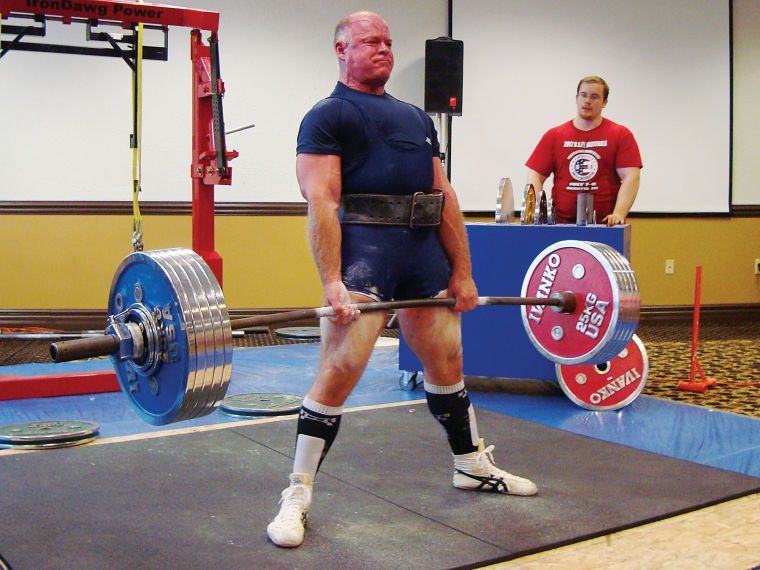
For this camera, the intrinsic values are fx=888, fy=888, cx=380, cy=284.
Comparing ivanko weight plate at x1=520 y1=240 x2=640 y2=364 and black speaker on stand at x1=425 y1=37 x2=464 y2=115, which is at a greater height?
black speaker on stand at x1=425 y1=37 x2=464 y2=115

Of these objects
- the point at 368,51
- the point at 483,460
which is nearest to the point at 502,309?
the point at 483,460

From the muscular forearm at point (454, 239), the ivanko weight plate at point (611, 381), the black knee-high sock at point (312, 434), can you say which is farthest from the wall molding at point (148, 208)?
the black knee-high sock at point (312, 434)

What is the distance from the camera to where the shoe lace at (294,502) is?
6.86 feet

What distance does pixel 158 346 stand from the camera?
1895 mm

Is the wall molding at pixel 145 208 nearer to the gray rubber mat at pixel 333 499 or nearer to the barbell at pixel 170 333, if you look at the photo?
the gray rubber mat at pixel 333 499

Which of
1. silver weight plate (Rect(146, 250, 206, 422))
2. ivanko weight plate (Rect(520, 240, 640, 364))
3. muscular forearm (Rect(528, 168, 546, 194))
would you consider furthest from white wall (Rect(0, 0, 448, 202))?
silver weight plate (Rect(146, 250, 206, 422))

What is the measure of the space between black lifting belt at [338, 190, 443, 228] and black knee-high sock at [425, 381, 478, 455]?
462 mm

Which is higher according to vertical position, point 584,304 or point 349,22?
point 349,22

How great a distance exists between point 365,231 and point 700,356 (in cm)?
334

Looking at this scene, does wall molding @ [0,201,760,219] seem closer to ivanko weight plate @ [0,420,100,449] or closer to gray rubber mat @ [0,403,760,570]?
ivanko weight plate @ [0,420,100,449]

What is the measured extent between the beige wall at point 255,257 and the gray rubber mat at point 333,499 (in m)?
2.91

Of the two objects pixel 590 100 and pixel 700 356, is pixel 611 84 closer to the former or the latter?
pixel 700 356

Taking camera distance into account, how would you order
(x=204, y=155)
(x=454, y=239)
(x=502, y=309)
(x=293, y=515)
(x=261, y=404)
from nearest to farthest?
(x=293, y=515) < (x=454, y=239) < (x=261, y=404) < (x=502, y=309) < (x=204, y=155)

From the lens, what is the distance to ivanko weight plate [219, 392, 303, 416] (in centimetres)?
340
